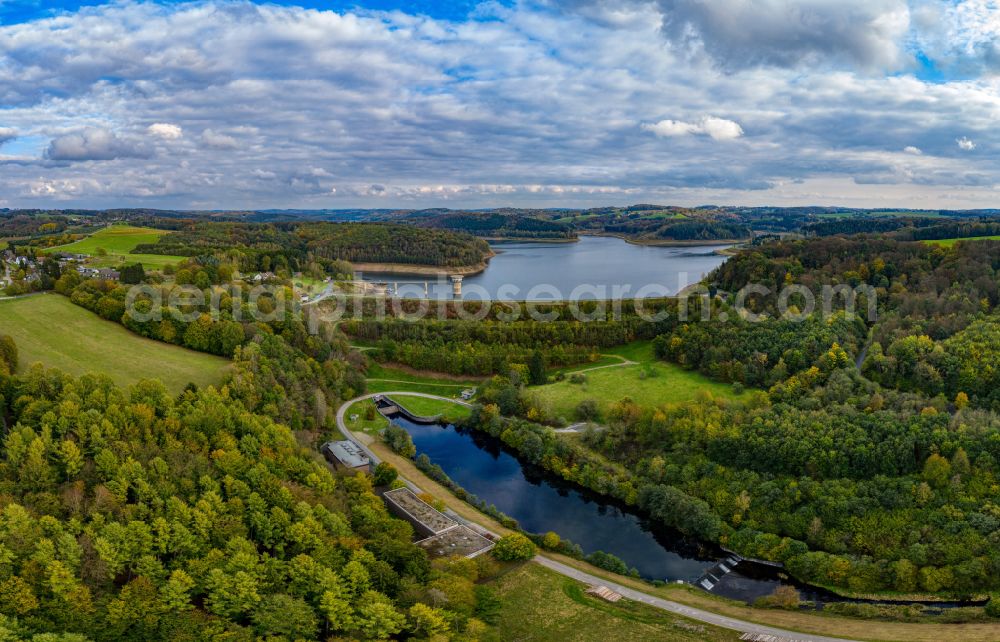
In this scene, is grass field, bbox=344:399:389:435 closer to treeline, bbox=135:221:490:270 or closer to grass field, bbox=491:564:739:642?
grass field, bbox=491:564:739:642

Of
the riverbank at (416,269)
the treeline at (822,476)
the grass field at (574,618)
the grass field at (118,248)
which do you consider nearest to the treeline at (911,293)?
the treeline at (822,476)

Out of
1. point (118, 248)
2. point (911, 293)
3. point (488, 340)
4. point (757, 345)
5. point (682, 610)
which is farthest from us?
point (118, 248)

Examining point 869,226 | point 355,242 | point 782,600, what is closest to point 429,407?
point 782,600

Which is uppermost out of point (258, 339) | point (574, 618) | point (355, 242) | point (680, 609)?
point (355, 242)

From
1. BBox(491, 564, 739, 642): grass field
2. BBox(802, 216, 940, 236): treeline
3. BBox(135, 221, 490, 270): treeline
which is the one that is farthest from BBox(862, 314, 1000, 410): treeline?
BBox(135, 221, 490, 270): treeline

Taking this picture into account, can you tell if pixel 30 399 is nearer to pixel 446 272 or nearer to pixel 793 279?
pixel 793 279

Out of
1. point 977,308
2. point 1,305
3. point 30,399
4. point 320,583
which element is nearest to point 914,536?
point 320,583

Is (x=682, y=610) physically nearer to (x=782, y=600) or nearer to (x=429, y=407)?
(x=782, y=600)
